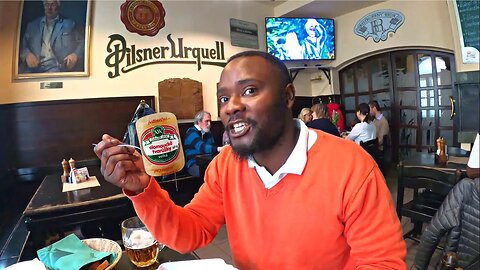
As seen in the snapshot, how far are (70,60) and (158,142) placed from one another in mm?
3644

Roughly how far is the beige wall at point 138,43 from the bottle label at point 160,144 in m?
3.60

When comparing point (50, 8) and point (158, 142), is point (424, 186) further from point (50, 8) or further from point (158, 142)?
point (50, 8)

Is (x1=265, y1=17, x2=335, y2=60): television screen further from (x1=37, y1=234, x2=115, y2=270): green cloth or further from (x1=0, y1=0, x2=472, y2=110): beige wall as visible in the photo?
(x1=37, y1=234, x2=115, y2=270): green cloth

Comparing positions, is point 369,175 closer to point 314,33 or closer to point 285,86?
point 285,86

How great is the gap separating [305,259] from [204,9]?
461 cm

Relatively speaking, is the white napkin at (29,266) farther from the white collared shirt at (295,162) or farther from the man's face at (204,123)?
the man's face at (204,123)

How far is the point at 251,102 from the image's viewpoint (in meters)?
0.78

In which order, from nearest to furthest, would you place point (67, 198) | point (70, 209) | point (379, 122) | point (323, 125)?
point (70, 209) < point (67, 198) < point (323, 125) < point (379, 122)

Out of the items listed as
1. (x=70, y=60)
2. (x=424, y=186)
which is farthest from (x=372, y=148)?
(x=70, y=60)

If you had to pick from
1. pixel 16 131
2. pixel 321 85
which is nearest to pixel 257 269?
pixel 16 131

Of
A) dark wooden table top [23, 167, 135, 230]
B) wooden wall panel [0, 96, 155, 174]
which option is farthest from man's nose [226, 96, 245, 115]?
wooden wall panel [0, 96, 155, 174]

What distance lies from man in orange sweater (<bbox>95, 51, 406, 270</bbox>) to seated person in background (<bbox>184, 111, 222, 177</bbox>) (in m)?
2.46

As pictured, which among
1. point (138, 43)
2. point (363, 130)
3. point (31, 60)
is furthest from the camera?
point (138, 43)

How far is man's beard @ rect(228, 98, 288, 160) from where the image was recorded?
2.62 ft
